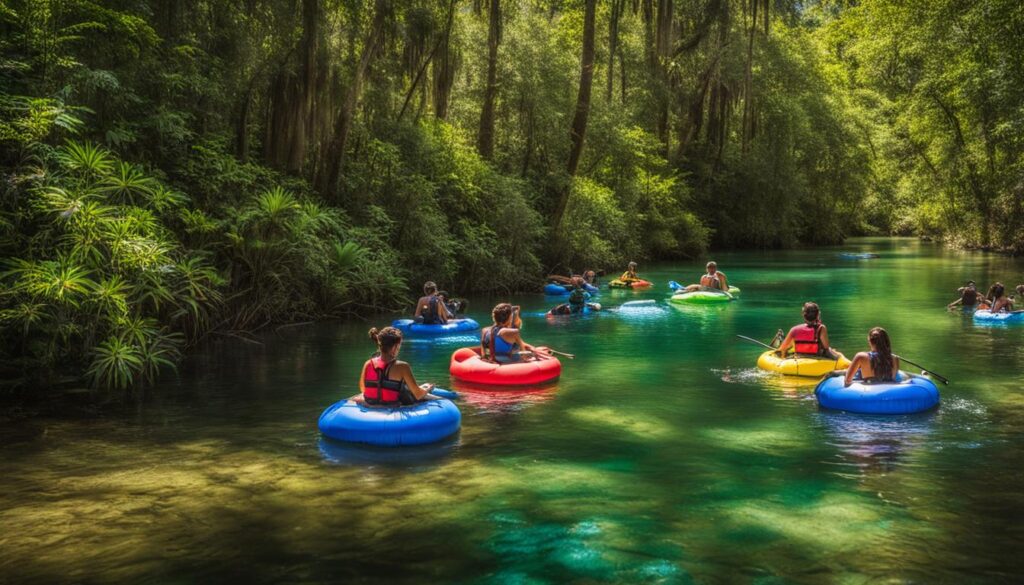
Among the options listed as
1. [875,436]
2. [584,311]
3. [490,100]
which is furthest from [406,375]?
[490,100]

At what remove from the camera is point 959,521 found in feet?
19.8

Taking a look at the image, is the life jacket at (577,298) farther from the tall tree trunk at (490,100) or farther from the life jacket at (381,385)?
the life jacket at (381,385)

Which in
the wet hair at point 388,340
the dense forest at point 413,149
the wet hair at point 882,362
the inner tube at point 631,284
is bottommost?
the wet hair at point 882,362

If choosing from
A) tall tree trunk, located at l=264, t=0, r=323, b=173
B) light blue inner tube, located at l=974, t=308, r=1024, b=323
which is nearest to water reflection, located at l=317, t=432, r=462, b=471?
tall tree trunk, located at l=264, t=0, r=323, b=173

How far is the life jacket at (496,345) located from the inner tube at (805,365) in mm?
3664

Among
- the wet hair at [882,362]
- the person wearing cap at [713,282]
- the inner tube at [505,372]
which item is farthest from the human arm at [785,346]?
the person wearing cap at [713,282]

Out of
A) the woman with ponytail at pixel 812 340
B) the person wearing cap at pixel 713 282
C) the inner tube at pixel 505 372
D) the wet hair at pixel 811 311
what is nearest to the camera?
the wet hair at pixel 811 311

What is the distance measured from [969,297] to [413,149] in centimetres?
1344

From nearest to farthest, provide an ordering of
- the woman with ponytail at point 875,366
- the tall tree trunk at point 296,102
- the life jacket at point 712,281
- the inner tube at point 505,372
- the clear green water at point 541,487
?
the clear green water at point 541,487
the woman with ponytail at point 875,366
the inner tube at point 505,372
the tall tree trunk at point 296,102
the life jacket at point 712,281

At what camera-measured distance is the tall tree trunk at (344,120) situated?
60.1ft

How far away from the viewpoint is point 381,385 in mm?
8164

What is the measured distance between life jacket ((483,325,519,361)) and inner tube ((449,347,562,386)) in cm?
15

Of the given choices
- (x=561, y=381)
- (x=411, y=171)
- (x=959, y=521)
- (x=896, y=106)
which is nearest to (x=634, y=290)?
(x=411, y=171)

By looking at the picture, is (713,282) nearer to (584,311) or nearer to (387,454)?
(584,311)
